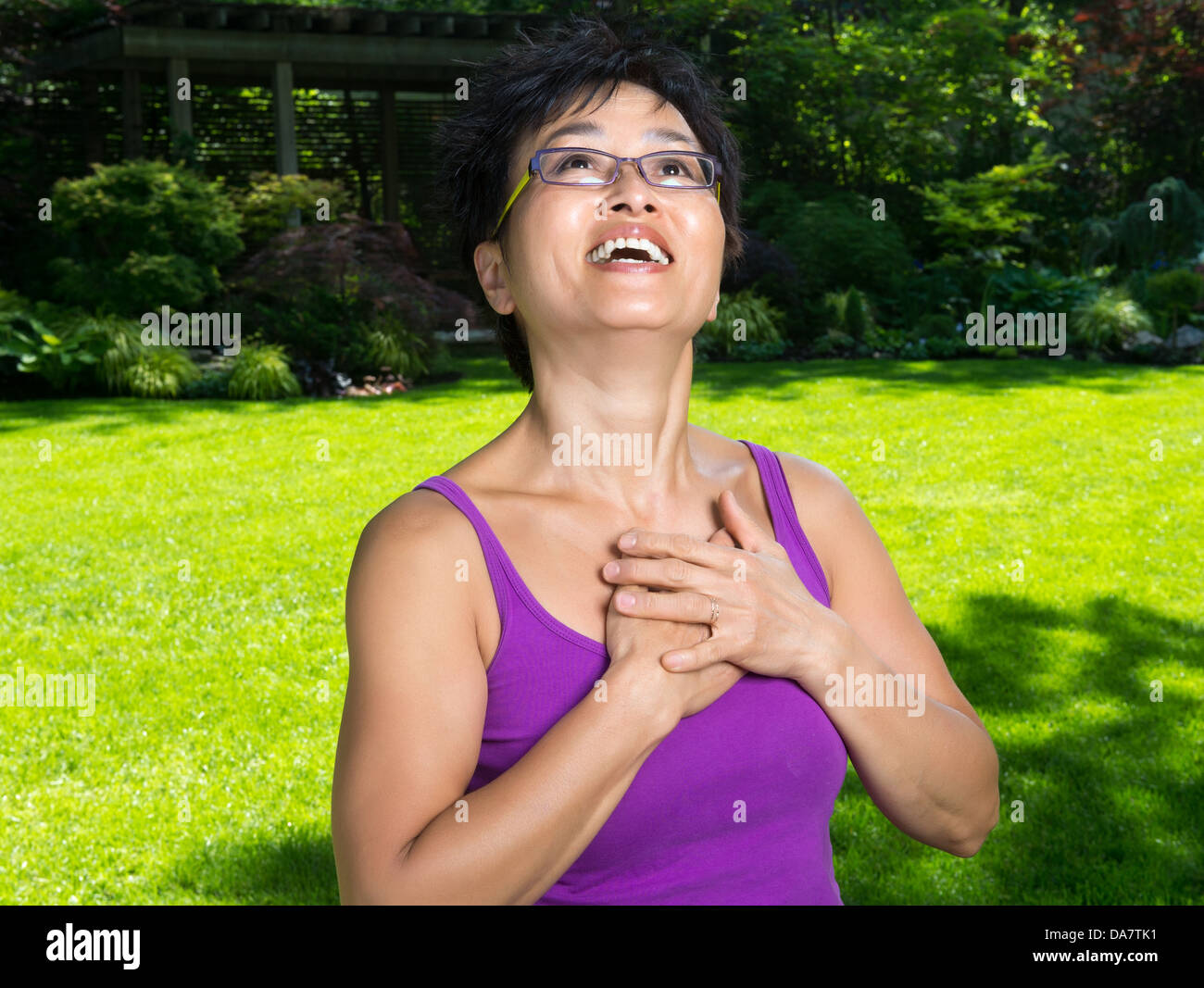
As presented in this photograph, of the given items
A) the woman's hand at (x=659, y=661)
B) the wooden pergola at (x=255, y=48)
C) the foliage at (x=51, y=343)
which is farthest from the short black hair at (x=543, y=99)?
the wooden pergola at (x=255, y=48)

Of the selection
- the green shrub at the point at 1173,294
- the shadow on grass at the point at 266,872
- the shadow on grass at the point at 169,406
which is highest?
the green shrub at the point at 1173,294

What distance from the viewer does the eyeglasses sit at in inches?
62.9

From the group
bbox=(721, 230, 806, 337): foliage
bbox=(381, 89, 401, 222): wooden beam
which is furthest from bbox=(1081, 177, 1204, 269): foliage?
bbox=(381, 89, 401, 222): wooden beam

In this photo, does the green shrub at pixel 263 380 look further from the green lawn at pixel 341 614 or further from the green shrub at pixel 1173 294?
the green shrub at pixel 1173 294

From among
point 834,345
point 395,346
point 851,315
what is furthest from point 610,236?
point 851,315

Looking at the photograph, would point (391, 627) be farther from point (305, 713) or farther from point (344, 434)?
point (344, 434)

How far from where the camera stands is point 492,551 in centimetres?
152

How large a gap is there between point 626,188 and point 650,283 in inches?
5.6

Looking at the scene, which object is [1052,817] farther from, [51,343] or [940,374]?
[51,343]

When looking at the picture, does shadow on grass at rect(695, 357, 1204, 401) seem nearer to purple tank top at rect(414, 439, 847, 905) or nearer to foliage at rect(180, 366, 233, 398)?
foliage at rect(180, 366, 233, 398)

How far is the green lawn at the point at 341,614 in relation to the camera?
3666 mm

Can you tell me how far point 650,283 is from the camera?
5.02 ft


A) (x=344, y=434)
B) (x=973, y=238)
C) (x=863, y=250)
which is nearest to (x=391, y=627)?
(x=344, y=434)

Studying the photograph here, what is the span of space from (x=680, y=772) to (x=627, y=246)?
2.27 ft
